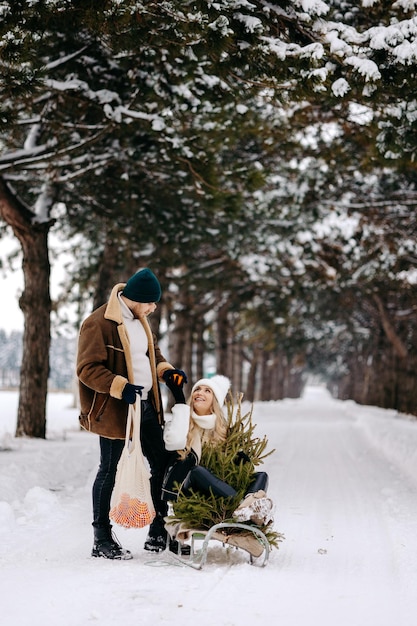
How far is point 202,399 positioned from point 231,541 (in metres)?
1.05

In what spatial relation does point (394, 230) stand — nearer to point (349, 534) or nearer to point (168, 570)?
point (349, 534)

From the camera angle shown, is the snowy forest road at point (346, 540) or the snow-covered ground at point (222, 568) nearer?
the snow-covered ground at point (222, 568)

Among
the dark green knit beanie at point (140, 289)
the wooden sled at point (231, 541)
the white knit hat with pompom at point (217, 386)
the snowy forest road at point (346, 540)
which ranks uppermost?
the dark green knit beanie at point (140, 289)

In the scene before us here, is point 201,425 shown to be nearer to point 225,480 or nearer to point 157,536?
point 225,480

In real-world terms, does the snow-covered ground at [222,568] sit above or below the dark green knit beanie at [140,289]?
below

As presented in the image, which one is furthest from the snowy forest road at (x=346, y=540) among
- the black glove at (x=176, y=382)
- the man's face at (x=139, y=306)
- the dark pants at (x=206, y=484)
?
the man's face at (x=139, y=306)

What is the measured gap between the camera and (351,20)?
8.88 meters

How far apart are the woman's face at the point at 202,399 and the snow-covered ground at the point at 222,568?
3.37ft

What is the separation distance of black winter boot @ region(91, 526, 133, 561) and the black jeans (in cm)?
5

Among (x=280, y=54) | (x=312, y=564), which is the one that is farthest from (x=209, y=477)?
(x=280, y=54)

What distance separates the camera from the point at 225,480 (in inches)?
206

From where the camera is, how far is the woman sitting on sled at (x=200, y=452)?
16.1 feet

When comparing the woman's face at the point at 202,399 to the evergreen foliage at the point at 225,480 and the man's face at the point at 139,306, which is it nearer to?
the evergreen foliage at the point at 225,480

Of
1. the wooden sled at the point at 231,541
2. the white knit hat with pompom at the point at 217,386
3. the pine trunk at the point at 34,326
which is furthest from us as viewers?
the pine trunk at the point at 34,326
